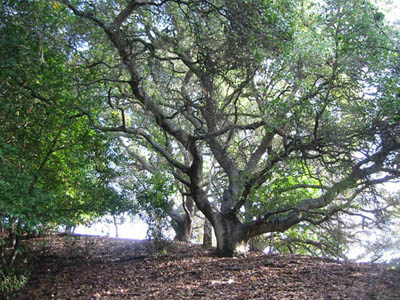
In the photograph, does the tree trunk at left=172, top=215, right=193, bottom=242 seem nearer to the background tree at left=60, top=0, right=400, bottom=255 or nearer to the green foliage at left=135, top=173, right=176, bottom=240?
the green foliage at left=135, top=173, right=176, bottom=240

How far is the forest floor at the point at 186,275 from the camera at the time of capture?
5.06 m

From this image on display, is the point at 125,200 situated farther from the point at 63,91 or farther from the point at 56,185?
the point at 63,91

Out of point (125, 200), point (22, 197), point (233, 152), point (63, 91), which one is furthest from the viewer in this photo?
point (233, 152)

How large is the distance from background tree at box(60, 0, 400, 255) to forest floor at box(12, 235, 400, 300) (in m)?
0.89

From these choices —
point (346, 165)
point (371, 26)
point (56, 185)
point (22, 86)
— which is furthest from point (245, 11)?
point (56, 185)

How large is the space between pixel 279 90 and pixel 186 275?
3652mm

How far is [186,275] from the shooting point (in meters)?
6.52

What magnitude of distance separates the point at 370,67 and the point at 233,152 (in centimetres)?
316

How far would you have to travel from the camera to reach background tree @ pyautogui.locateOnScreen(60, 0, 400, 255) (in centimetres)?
555

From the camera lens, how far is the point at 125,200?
726 cm

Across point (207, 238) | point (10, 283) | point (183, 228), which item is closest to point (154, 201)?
point (207, 238)

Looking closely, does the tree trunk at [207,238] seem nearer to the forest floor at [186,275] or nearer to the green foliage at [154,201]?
the forest floor at [186,275]

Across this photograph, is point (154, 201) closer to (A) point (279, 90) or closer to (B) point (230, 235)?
(B) point (230, 235)

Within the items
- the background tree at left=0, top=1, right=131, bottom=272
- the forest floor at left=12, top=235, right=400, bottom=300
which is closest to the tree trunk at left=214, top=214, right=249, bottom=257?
the forest floor at left=12, top=235, right=400, bottom=300
